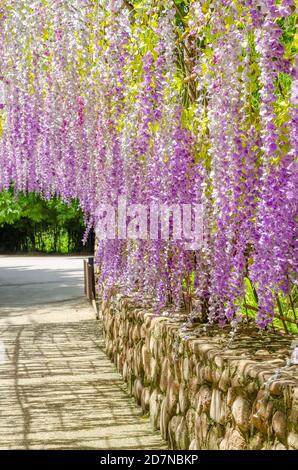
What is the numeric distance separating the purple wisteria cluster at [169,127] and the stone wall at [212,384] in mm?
198

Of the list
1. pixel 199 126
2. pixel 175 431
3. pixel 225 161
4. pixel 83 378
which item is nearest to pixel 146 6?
pixel 199 126

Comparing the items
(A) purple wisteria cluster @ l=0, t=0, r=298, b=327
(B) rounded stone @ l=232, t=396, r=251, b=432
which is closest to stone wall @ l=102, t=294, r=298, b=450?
(B) rounded stone @ l=232, t=396, r=251, b=432

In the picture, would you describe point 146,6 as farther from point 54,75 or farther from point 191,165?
point 54,75

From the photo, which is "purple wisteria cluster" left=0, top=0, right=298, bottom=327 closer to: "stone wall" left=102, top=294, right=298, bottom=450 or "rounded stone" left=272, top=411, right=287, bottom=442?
"stone wall" left=102, top=294, right=298, bottom=450

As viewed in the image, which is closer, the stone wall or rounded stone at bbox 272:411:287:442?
rounded stone at bbox 272:411:287:442

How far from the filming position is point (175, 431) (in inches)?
193

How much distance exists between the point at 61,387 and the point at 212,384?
323 centimetres

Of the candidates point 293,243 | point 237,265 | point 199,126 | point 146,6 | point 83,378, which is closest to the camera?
point 293,243

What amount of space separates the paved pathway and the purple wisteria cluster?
3.15 ft

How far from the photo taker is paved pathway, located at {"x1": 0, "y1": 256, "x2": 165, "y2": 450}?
5.47 meters

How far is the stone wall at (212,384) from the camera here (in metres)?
3.27

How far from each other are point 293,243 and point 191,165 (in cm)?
158

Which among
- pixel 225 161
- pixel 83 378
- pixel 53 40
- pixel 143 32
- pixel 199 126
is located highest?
pixel 53 40

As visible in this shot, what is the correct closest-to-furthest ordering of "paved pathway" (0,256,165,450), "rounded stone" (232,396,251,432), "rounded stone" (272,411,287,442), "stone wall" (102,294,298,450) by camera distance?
"rounded stone" (272,411,287,442) < "stone wall" (102,294,298,450) < "rounded stone" (232,396,251,432) < "paved pathway" (0,256,165,450)
